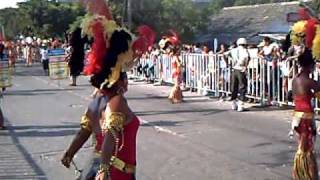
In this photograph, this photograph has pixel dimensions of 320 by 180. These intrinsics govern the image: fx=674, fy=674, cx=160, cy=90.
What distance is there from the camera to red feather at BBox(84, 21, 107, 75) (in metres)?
4.67

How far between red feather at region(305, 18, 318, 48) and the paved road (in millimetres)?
2021

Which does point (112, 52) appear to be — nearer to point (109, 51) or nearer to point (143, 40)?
point (109, 51)

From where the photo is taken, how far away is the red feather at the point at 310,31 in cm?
725

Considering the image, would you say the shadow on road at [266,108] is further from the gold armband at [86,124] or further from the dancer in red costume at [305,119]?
the gold armband at [86,124]

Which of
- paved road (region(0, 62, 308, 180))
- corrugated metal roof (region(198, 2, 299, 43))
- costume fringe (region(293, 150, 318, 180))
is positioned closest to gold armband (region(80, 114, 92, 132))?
costume fringe (region(293, 150, 318, 180))

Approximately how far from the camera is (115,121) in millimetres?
4500

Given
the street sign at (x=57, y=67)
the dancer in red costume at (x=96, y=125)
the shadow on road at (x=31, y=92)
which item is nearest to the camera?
the dancer in red costume at (x=96, y=125)

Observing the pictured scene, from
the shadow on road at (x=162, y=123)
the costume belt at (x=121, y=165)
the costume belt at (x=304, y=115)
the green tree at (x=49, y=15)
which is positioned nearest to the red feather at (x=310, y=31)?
the costume belt at (x=304, y=115)

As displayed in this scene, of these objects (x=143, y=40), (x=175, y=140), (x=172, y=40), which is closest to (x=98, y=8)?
(x=143, y=40)

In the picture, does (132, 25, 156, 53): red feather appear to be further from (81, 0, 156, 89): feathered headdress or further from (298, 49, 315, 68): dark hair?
(298, 49, 315, 68): dark hair

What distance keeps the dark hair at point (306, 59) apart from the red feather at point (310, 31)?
8cm

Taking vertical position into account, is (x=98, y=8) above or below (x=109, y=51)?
above

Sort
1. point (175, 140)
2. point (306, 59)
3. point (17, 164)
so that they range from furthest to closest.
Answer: point (175, 140) < point (17, 164) < point (306, 59)

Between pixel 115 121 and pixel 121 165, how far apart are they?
346 millimetres
